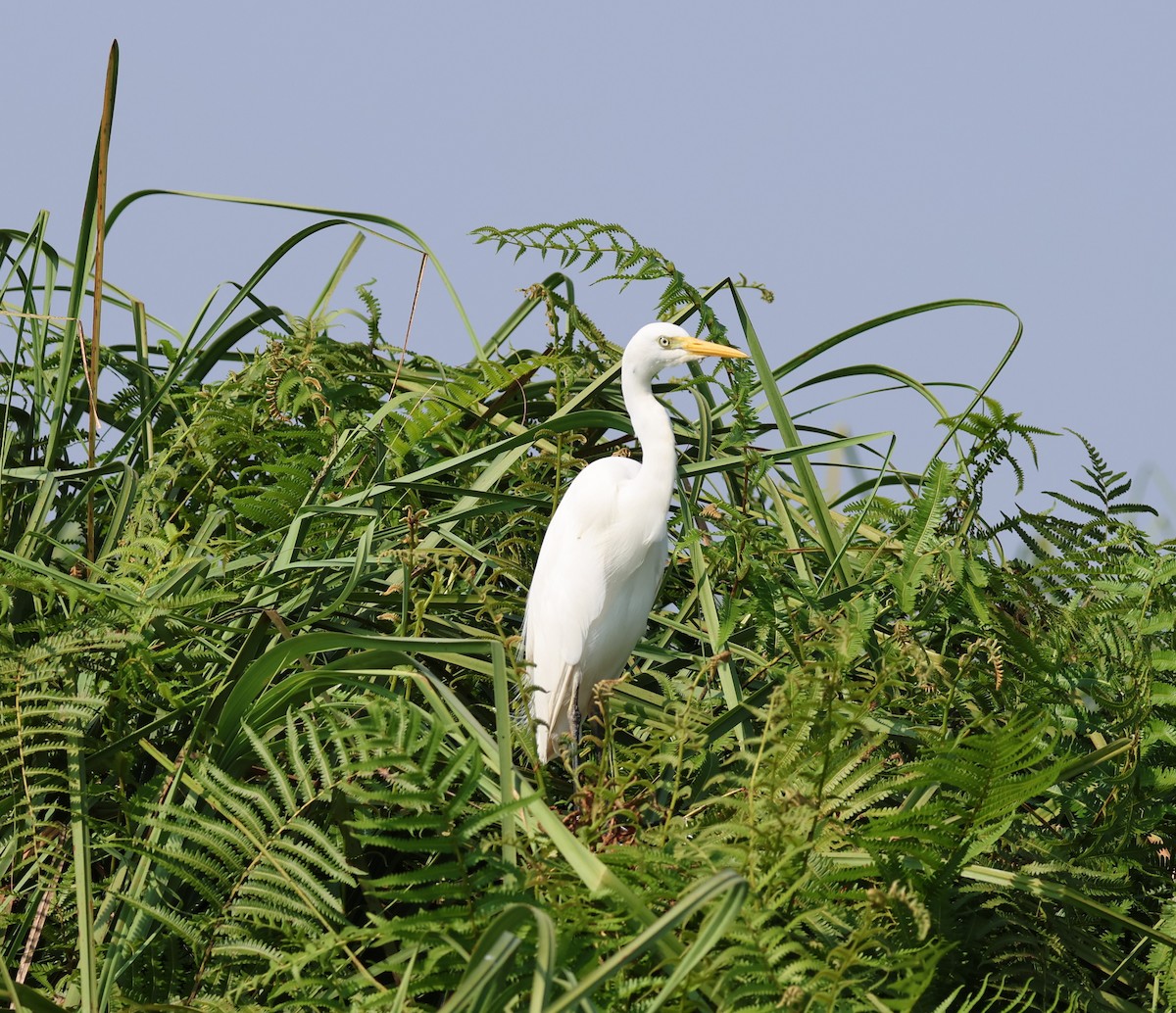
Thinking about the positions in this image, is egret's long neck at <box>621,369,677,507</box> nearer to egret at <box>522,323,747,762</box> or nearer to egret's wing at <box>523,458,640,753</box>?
egret at <box>522,323,747,762</box>

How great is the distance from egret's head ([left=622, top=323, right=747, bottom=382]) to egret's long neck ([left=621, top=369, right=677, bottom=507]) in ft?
0.15

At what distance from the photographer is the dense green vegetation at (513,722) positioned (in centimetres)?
175

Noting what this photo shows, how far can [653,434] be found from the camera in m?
3.22

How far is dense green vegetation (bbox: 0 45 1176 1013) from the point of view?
68.8 inches

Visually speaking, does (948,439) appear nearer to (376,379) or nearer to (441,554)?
Result: (441,554)

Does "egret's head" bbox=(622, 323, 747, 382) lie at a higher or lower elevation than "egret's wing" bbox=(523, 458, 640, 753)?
higher

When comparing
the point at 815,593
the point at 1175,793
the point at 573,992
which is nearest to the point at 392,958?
the point at 573,992

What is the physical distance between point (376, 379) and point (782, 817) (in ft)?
6.36

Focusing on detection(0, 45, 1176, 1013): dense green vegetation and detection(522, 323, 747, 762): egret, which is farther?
detection(522, 323, 747, 762): egret

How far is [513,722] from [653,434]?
98 cm

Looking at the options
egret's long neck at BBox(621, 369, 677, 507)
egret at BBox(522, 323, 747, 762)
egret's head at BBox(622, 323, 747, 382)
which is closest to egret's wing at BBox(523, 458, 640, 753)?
egret at BBox(522, 323, 747, 762)

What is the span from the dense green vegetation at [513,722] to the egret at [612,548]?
0.28 ft

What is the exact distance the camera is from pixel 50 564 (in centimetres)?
280

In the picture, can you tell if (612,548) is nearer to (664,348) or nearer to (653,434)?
(653,434)
